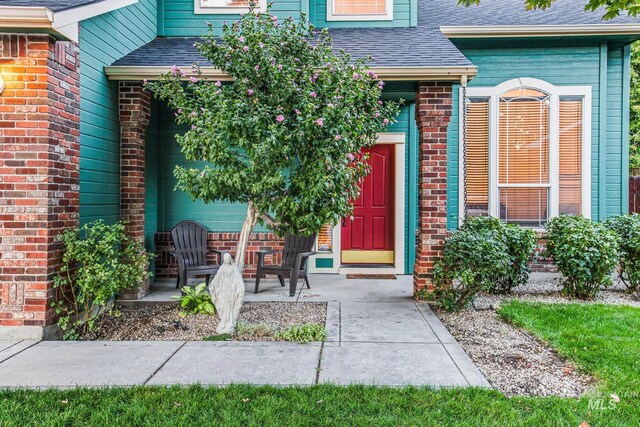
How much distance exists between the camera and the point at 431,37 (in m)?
6.05

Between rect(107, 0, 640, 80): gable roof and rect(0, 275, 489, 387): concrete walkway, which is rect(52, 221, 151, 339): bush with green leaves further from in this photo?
rect(107, 0, 640, 80): gable roof

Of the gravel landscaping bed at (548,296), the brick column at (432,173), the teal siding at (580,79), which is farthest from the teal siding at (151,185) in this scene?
the teal siding at (580,79)

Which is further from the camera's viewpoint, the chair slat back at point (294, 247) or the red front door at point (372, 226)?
the red front door at point (372, 226)

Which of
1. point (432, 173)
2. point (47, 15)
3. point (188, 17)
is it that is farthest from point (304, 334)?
point (188, 17)

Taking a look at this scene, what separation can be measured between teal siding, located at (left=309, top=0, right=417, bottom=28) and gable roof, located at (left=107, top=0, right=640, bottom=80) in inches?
5.6

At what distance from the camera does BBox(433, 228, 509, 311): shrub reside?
447 cm

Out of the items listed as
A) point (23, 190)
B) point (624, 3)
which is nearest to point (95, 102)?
point (23, 190)

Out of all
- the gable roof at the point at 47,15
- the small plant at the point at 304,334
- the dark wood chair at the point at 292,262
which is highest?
the gable roof at the point at 47,15

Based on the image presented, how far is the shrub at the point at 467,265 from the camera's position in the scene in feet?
14.7

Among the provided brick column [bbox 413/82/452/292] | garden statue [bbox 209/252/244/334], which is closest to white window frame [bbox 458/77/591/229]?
brick column [bbox 413/82/452/292]

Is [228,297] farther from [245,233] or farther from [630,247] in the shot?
[630,247]

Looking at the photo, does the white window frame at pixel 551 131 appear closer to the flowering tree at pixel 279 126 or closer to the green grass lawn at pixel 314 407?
the flowering tree at pixel 279 126

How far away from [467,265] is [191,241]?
361cm

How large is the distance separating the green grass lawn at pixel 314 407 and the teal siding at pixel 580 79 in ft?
14.0
